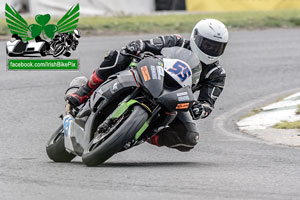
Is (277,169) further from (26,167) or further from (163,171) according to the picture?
(26,167)

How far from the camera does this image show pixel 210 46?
22.7 ft

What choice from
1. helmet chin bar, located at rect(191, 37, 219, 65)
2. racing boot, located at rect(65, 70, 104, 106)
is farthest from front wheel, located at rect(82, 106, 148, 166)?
helmet chin bar, located at rect(191, 37, 219, 65)

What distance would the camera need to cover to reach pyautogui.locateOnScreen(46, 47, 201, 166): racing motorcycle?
20.1 feet

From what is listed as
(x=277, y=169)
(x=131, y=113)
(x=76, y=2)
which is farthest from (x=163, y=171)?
(x=76, y=2)

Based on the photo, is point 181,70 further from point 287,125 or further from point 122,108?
point 287,125

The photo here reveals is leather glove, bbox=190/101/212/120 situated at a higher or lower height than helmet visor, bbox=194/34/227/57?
lower

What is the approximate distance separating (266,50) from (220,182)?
10659mm

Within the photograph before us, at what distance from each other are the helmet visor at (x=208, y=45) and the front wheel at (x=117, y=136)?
1.10m

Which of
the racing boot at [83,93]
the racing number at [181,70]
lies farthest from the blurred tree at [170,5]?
the racing number at [181,70]

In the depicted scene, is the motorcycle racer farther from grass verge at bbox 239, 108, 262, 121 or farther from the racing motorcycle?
grass verge at bbox 239, 108, 262, 121

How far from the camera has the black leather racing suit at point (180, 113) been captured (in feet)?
22.8

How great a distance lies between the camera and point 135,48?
22.6 ft

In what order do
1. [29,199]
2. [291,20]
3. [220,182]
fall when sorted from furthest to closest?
[291,20] < [220,182] < [29,199]

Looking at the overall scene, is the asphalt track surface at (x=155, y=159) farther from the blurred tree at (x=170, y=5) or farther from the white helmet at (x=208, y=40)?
the blurred tree at (x=170, y=5)
